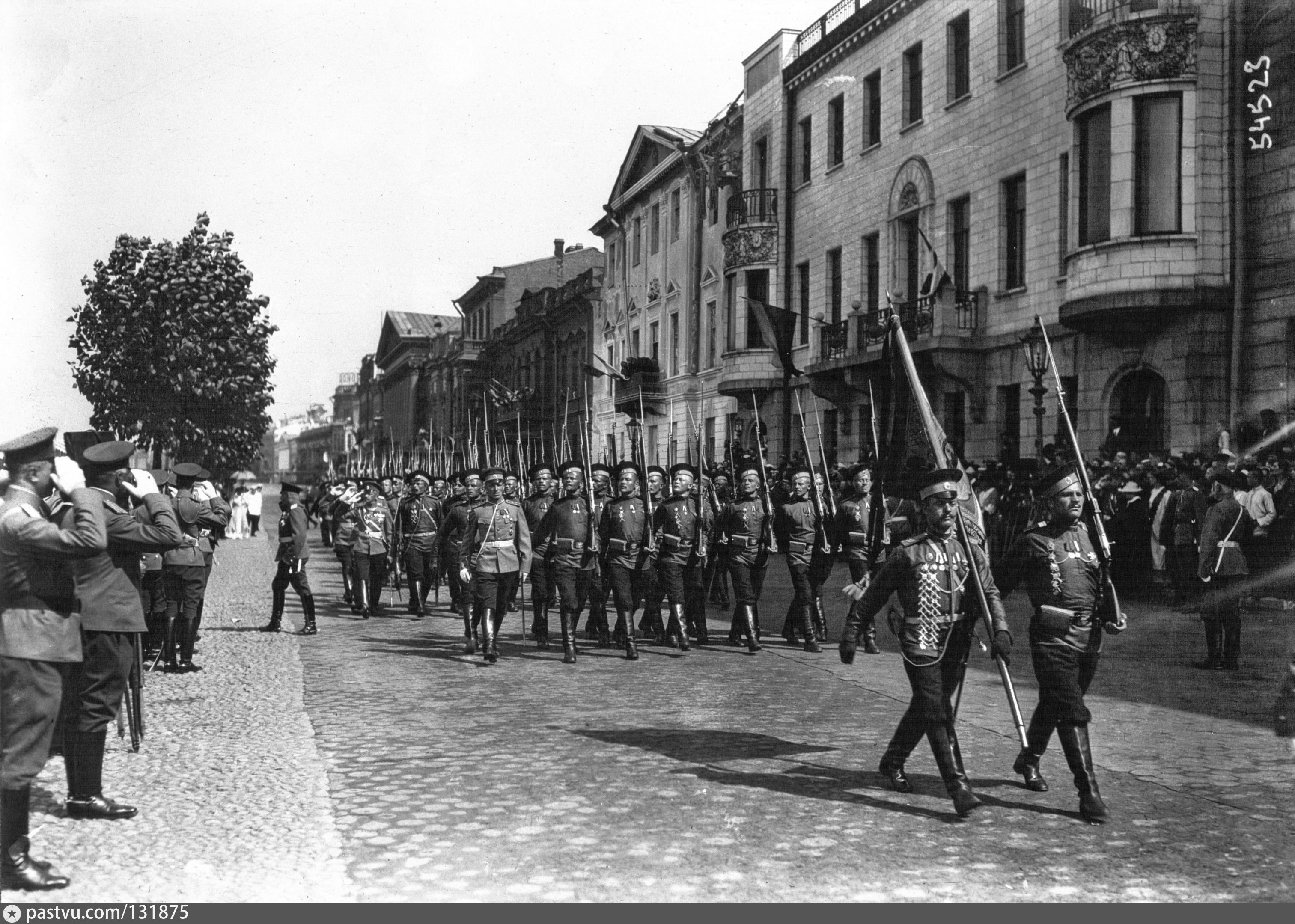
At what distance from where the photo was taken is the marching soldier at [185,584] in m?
11.6

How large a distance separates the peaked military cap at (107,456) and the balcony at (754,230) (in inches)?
1095

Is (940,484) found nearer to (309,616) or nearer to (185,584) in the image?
(185,584)

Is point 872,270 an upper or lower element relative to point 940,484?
upper

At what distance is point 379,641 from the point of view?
14141 millimetres

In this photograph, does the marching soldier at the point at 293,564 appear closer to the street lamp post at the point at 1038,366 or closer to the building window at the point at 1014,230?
the street lamp post at the point at 1038,366

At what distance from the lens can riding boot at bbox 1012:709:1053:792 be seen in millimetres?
6758

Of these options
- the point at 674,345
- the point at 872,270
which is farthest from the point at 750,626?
the point at 674,345

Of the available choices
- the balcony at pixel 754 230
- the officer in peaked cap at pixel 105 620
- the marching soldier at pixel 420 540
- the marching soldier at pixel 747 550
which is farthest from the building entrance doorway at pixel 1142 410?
the officer in peaked cap at pixel 105 620

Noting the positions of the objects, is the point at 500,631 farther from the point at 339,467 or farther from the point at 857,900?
the point at 339,467

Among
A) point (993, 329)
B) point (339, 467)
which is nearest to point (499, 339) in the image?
point (339, 467)

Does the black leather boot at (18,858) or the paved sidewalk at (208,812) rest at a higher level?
the black leather boot at (18,858)

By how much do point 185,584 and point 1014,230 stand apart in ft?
57.1

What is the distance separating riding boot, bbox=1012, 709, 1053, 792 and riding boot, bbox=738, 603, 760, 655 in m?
5.97

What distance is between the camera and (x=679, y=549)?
13188 mm
